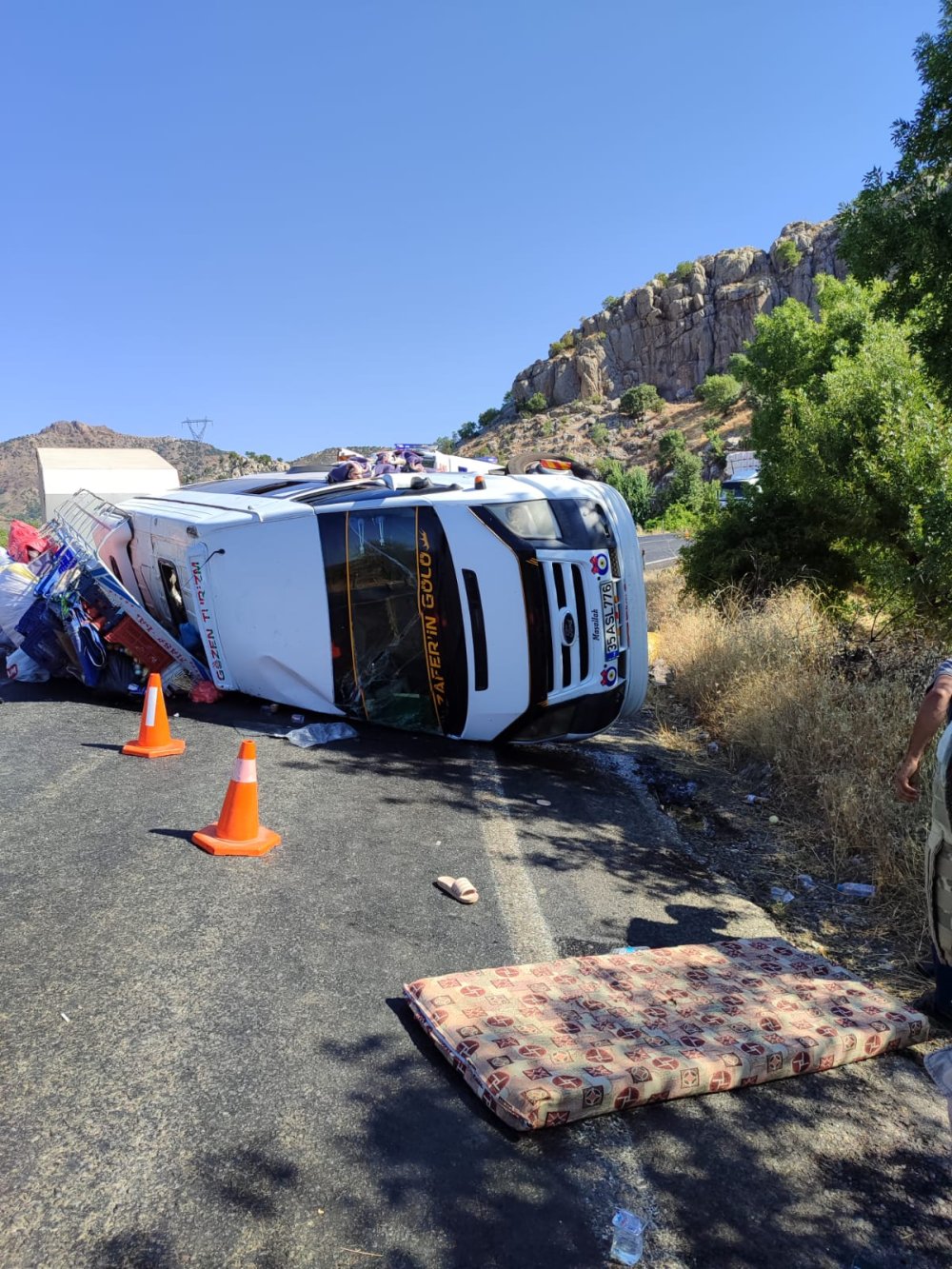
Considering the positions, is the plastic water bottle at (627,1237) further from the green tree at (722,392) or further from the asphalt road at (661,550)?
the green tree at (722,392)

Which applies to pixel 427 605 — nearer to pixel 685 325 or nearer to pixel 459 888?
pixel 459 888

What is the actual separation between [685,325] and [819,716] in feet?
304

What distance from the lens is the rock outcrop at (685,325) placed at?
86438 millimetres

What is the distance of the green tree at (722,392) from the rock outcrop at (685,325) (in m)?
12.3

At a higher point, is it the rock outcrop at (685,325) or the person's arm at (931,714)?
the rock outcrop at (685,325)

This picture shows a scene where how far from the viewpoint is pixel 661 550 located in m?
28.1

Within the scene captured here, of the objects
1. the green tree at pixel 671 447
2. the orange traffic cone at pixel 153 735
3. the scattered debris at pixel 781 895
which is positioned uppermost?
the green tree at pixel 671 447

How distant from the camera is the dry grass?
5453mm

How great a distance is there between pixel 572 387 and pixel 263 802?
90.5 m

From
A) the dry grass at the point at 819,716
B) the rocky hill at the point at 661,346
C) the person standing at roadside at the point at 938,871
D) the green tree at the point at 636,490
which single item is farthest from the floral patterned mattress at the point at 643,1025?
the rocky hill at the point at 661,346

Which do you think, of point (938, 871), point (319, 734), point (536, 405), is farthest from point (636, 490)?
point (938, 871)

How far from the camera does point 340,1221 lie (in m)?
2.42

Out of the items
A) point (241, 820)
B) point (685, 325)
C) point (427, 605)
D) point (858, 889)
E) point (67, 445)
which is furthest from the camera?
point (67, 445)

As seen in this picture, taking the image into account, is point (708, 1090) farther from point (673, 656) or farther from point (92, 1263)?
point (673, 656)
